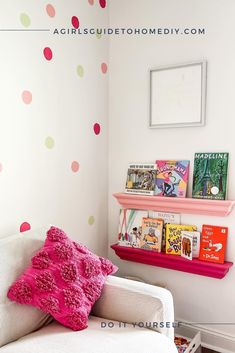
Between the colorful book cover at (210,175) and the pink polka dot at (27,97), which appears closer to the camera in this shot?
the pink polka dot at (27,97)

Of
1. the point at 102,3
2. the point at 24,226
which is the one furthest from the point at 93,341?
the point at 102,3

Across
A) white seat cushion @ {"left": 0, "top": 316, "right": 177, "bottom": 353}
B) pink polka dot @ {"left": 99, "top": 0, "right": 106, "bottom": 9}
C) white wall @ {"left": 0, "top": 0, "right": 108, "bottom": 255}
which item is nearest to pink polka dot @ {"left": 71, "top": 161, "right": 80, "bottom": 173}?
white wall @ {"left": 0, "top": 0, "right": 108, "bottom": 255}

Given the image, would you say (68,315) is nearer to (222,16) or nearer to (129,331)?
(129,331)

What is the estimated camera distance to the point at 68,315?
4.17 feet

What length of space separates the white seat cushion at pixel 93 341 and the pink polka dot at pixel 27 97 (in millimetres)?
1091

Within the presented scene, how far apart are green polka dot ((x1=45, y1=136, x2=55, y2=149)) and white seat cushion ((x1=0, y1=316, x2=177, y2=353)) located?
94cm

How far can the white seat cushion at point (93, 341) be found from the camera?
1.12 metres

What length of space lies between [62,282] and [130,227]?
33.9 inches

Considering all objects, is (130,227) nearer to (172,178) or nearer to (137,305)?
(172,178)

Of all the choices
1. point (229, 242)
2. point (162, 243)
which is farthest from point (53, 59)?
point (229, 242)

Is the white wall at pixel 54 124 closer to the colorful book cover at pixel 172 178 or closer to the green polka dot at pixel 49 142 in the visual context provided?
the green polka dot at pixel 49 142

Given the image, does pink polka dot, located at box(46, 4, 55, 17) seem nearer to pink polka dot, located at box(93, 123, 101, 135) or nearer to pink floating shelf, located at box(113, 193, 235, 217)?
pink polka dot, located at box(93, 123, 101, 135)

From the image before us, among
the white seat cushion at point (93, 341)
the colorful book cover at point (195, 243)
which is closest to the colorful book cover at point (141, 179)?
the colorful book cover at point (195, 243)

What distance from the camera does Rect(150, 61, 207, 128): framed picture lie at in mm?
1850
